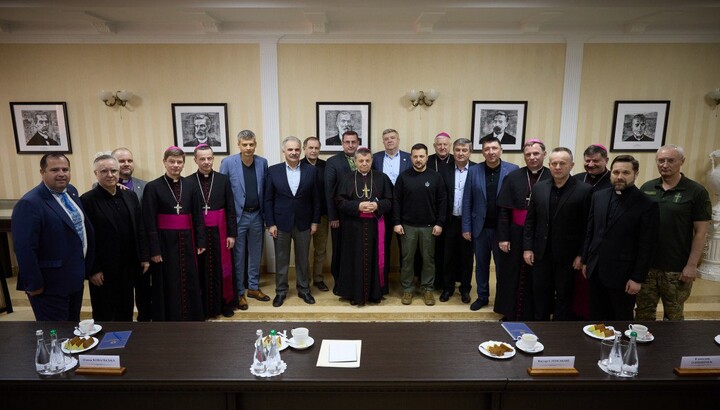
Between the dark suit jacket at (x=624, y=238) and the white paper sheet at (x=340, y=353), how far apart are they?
208 cm

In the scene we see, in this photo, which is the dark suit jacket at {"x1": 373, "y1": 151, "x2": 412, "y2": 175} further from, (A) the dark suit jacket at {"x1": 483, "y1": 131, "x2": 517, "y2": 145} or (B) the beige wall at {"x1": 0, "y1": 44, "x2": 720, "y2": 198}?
(A) the dark suit jacket at {"x1": 483, "y1": 131, "x2": 517, "y2": 145}

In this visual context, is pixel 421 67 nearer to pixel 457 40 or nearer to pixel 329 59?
pixel 457 40

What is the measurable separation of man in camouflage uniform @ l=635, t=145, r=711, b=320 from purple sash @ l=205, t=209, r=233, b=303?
3.88 meters

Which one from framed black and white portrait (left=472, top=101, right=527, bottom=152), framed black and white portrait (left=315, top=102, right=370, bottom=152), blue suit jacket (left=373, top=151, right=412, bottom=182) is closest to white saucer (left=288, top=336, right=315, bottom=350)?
blue suit jacket (left=373, top=151, right=412, bottom=182)

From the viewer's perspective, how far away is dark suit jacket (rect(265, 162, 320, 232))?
4.80 meters

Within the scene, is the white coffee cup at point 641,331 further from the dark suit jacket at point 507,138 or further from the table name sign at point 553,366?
the dark suit jacket at point 507,138

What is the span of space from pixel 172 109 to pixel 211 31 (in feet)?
3.67

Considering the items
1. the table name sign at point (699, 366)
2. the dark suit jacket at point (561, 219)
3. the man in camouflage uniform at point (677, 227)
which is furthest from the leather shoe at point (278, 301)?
the table name sign at point (699, 366)

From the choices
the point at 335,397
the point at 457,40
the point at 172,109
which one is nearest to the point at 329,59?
the point at 457,40

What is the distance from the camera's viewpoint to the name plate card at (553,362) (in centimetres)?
205

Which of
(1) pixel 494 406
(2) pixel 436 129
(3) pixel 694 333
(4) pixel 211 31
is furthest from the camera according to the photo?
(2) pixel 436 129

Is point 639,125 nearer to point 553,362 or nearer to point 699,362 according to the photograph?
point 699,362

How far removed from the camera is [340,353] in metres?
2.23

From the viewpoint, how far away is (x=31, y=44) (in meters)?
5.57
